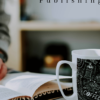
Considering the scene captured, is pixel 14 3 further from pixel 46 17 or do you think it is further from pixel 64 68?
pixel 64 68

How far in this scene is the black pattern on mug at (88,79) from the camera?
0.31 meters

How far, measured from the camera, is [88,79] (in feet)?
1.03

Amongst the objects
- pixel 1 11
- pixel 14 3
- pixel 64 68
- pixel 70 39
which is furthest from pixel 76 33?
pixel 1 11

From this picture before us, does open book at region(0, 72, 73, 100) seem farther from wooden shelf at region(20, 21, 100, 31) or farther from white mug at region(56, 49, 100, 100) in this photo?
wooden shelf at region(20, 21, 100, 31)

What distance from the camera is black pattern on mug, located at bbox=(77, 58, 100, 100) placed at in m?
0.31

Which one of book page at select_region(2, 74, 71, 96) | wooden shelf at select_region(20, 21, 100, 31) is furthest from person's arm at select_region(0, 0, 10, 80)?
wooden shelf at select_region(20, 21, 100, 31)

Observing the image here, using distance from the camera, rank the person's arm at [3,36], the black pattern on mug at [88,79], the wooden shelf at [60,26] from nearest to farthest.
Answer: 1. the black pattern on mug at [88,79]
2. the person's arm at [3,36]
3. the wooden shelf at [60,26]

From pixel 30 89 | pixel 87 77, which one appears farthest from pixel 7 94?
pixel 87 77

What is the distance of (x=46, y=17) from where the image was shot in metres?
1.45

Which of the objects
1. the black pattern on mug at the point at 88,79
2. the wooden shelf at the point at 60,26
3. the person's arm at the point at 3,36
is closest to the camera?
the black pattern on mug at the point at 88,79

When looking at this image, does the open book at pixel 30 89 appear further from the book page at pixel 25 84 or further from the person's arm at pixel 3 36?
the person's arm at pixel 3 36

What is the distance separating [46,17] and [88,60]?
1.18 metres

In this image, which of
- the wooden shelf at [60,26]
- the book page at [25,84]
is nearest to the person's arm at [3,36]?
the book page at [25,84]

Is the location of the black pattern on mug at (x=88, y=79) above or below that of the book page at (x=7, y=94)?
above
